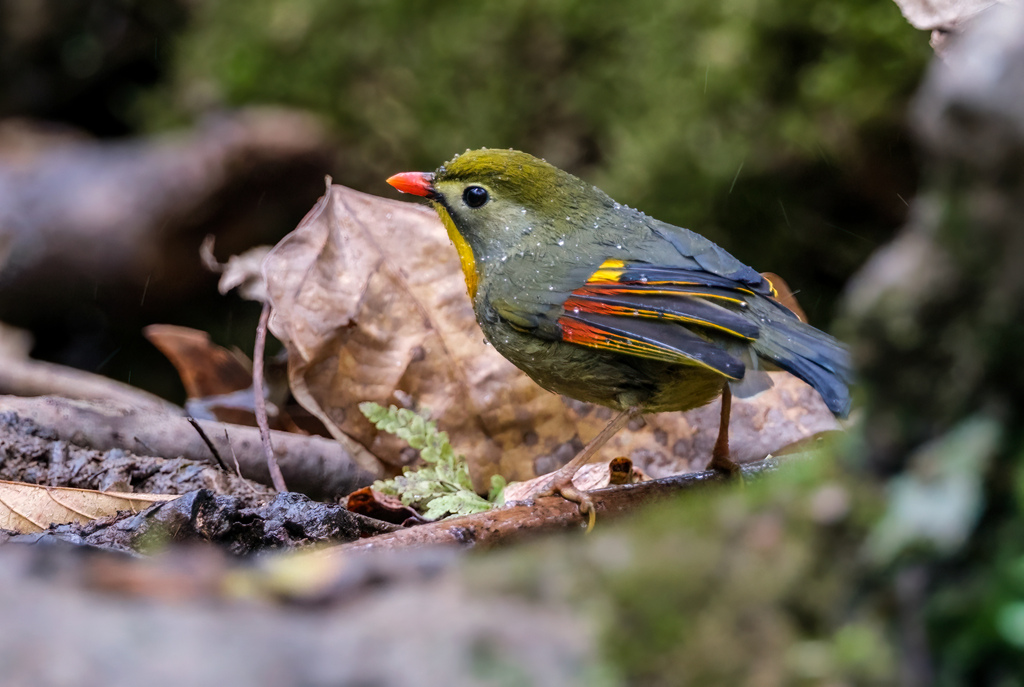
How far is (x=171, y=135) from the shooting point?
27.2ft

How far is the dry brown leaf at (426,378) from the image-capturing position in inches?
144

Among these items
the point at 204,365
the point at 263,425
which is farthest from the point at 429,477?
the point at 204,365

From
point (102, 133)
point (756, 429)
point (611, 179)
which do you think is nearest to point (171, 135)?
point (102, 133)

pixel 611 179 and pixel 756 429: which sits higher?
pixel 611 179

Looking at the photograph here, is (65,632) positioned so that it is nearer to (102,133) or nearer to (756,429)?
(756,429)

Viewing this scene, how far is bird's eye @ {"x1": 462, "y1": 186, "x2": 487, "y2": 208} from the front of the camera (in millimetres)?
3635

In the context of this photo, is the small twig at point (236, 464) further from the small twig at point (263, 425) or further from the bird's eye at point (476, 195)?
the bird's eye at point (476, 195)

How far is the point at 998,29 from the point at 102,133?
10113 mm

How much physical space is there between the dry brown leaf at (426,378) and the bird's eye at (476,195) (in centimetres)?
51

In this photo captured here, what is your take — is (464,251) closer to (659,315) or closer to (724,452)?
(659,315)

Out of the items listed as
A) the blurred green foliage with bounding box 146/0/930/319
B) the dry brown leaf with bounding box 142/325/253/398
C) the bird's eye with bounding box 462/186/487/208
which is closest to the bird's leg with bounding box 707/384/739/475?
the bird's eye with bounding box 462/186/487/208

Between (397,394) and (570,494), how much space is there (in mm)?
1121

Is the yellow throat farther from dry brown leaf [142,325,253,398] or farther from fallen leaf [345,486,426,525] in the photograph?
dry brown leaf [142,325,253,398]

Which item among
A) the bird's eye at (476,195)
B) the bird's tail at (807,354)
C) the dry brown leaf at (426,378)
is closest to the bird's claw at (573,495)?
the bird's tail at (807,354)
